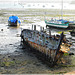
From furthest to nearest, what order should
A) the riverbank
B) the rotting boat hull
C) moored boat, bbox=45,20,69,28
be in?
moored boat, bbox=45,20,69,28 < the rotting boat hull < the riverbank

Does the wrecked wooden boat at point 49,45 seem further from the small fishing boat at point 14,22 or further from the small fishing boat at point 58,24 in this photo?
the small fishing boat at point 14,22

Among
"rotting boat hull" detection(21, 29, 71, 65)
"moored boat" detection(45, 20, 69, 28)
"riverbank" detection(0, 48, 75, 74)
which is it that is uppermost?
"rotting boat hull" detection(21, 29, 71, 65)

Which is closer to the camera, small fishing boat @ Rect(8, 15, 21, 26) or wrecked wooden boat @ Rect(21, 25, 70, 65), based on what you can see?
wrecked wooden boat @ Rect(21, 25, 70, 65)

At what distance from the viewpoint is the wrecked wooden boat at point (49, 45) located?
47.3 feet

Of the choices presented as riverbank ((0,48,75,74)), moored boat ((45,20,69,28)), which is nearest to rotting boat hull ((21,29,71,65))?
riverbank ((0,48,75,74))

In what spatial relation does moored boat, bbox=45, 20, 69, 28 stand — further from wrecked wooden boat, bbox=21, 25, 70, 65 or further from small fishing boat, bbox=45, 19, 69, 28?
wrecked wooden boat, bbox=21, 25, 70, 65

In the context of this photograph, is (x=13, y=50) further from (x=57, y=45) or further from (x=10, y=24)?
(x=10, y=24)

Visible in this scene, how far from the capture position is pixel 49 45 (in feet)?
50.1

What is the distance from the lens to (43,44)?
16.3 metres

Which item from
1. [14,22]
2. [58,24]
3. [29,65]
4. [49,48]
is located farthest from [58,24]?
[29,65]

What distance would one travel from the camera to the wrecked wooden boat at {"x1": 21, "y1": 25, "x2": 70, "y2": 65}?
14414mm

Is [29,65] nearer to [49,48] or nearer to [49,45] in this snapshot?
[49,48]

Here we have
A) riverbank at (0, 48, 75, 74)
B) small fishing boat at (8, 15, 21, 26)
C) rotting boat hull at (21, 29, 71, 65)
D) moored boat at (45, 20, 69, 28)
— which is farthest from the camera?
small fishing boat at (8, 15, 21, 26)

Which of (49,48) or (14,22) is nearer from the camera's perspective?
(49,48)
